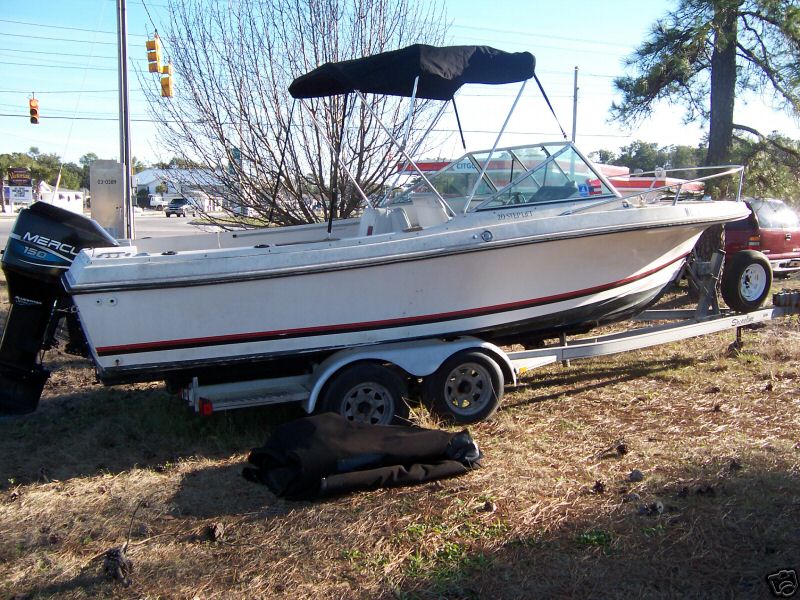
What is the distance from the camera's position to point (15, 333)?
551 centimetres

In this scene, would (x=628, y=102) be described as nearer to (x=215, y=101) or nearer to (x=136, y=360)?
(x=215, y=101)

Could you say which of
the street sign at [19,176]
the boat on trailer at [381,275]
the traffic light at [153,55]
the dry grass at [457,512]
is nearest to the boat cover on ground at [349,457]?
the dry grass at [457,512]

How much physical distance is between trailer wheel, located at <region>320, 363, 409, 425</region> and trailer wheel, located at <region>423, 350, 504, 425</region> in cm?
25

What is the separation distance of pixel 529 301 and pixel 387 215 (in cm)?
140

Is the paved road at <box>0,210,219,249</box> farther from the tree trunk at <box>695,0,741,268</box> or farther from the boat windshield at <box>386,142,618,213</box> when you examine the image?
the boat windshield at <box>386,142,618,213</box>

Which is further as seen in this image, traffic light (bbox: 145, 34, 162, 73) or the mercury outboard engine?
traffic light (bbox: 145, 34, 162, 73)

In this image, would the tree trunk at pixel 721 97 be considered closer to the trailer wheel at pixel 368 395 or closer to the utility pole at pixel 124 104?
the trailer wheel at pixel 368 395

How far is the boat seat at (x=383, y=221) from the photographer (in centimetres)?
591

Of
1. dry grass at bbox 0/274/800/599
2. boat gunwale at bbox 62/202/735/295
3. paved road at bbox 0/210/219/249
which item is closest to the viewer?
dry grass at bbox 0/274/800/599

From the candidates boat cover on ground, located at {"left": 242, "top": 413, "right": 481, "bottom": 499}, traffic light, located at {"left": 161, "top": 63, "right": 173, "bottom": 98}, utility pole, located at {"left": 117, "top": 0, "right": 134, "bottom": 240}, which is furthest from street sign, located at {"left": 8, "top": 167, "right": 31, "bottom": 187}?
boat cover on ground, located at {"left": 242, "top": 413, "right": 481, "bottom": 499}

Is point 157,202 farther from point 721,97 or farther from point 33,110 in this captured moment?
point 721,97

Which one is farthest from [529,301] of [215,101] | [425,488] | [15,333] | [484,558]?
[215,101]

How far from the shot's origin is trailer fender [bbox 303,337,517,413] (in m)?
5.19

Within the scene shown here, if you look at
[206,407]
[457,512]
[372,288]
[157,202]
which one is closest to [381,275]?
[372,288]
